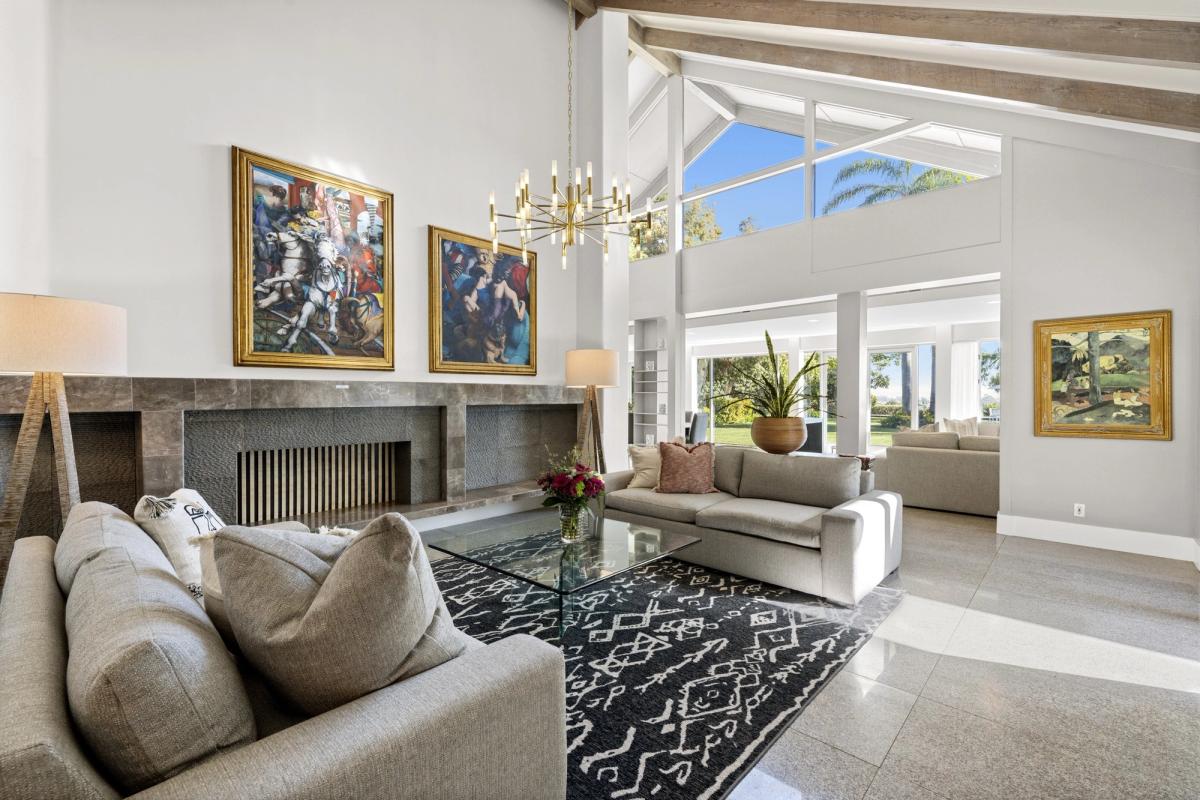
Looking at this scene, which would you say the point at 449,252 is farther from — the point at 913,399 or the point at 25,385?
the point at 913,399

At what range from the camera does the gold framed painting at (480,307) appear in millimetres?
4414

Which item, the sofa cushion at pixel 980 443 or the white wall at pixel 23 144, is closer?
the white wall at pixel 23 144

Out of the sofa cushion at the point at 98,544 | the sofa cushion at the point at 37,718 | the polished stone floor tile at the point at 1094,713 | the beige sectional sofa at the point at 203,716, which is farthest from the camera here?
the polished stone floor tile at the point at 1094,713

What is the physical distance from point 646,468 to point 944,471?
10.9 ft

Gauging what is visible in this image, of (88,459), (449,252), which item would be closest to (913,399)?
(449,252)

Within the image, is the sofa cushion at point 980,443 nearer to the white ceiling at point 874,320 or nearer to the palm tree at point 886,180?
the white ceiling at point 874,320

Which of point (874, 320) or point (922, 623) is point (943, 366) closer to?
point (874, 320)

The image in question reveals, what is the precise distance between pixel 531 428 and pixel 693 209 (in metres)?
4.11

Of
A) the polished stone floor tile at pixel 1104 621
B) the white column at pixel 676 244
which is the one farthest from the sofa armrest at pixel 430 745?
the white column at pixel 676 244

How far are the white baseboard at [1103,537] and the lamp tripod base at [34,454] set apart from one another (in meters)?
6.45

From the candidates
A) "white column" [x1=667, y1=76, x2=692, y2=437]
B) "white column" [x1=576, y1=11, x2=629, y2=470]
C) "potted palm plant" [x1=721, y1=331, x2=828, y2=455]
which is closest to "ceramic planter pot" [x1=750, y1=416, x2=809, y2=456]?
"potted palm plant" [x1=721, y1=331, x2=828, y2=455]

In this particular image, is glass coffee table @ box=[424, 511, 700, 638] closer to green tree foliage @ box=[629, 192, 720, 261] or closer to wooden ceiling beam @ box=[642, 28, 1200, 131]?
wooden ceiling beam @ box=[642, 28, 1200, 131]

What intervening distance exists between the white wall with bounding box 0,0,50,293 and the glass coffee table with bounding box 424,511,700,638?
7.88ft

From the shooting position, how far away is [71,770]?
695 millimetres
